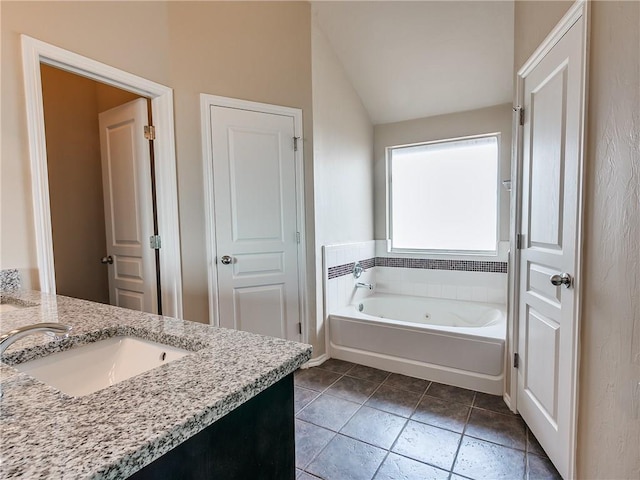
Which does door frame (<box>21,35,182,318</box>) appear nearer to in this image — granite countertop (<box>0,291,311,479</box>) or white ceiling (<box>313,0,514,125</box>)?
granite countertop (<box>0,291,311,479</box>)

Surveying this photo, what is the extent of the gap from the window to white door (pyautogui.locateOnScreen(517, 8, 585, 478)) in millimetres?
1341

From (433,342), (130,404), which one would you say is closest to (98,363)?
(130,404)

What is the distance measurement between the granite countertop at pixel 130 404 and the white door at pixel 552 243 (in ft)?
4.23

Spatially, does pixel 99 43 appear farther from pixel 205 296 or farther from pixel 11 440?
pixel 11 440

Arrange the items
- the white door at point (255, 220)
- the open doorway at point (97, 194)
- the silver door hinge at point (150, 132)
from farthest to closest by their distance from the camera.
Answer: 1. the white door at point (255, 220)
2. the open doorway at point (97, 194)
3. the silver door hinge at point (150, 132)

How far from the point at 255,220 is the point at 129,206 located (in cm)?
84

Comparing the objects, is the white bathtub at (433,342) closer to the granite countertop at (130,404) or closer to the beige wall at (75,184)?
the granite countertop at (130,404)

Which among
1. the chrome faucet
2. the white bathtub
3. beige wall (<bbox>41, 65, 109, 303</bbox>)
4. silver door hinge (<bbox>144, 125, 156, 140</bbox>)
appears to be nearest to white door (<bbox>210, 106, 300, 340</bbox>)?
silver door hinge (<bbox>144, 125, 156, 140</bbox>)

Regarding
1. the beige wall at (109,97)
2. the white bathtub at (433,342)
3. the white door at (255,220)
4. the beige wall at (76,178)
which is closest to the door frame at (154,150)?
the white door at (255,220)

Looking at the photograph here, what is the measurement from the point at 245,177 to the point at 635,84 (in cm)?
204

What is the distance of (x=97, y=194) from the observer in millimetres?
2879

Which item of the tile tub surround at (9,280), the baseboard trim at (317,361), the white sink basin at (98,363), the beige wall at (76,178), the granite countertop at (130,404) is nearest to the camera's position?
the granite countertop at (130,404)

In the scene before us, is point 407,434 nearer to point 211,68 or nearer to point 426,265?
point 426,265

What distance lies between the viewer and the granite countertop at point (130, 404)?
44 centimetres
